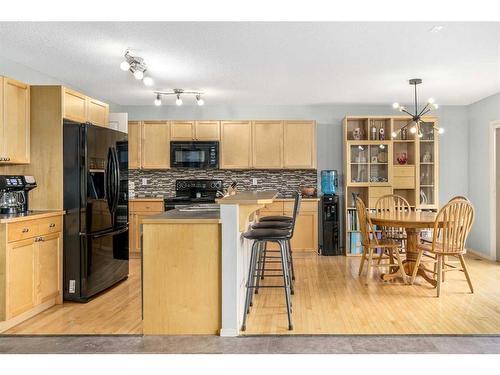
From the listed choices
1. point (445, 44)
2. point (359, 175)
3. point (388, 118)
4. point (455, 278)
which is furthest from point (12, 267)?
point (388, 118)

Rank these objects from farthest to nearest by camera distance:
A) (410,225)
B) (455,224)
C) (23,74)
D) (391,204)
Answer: (391,204) < (23,74) < (410,225) < (455,224)

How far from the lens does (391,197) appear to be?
5.55m

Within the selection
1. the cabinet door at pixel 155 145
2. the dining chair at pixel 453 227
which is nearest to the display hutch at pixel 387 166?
the dining chair at pixel 453 227

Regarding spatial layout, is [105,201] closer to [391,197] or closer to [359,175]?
[391,197]

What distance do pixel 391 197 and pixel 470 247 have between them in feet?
7.47

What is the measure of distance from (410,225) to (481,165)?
2.91m

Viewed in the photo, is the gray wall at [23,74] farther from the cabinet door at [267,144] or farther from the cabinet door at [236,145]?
the cabinet door at [267,144]

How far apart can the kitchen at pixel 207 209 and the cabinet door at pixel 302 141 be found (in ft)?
0.07

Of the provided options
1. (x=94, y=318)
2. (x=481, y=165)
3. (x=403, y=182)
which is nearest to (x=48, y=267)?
(x=94, y=318)

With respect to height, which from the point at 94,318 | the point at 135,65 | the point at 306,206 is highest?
the point at 135,65

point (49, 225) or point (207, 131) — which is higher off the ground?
point (207, 131)

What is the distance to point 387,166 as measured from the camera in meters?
6.60

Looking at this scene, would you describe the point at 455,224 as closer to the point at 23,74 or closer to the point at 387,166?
the point at 387,166

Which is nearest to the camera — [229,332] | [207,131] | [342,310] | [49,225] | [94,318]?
[229,332]
